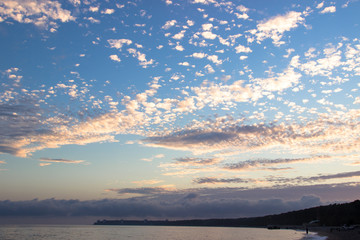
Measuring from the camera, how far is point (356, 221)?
623 ft
